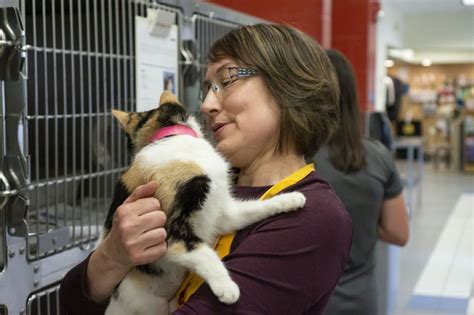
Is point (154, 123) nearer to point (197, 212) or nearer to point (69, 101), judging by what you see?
point (197, 212)

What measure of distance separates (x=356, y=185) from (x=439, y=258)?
162 inches

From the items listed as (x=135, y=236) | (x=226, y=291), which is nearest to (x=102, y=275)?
(x=135, y=236)

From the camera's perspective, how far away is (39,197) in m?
1.54

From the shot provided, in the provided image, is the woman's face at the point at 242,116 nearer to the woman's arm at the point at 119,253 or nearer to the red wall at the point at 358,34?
the woman's arm at the point at 119,253

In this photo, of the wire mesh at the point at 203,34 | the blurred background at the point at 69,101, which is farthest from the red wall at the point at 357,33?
the wire mesh at the point at 203,34

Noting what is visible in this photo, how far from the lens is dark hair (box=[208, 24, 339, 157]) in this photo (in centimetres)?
121

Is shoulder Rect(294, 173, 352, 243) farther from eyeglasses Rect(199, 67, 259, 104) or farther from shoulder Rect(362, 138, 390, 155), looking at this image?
shoulder Rect(362, 138, 390, 155)

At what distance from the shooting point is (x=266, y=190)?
4.19 feet

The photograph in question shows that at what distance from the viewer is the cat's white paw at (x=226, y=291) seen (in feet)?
3.40

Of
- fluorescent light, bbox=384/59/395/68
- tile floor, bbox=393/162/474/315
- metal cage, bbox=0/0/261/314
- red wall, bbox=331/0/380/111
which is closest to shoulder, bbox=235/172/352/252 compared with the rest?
metal cage, bbox=0/0/261/314

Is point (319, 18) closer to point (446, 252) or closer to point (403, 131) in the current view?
point (446, 252)

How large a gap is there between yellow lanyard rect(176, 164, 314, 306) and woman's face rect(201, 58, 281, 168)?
0.08m

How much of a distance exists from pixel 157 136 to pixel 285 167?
281 mm

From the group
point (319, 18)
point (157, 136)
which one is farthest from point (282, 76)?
point (319, 18)
